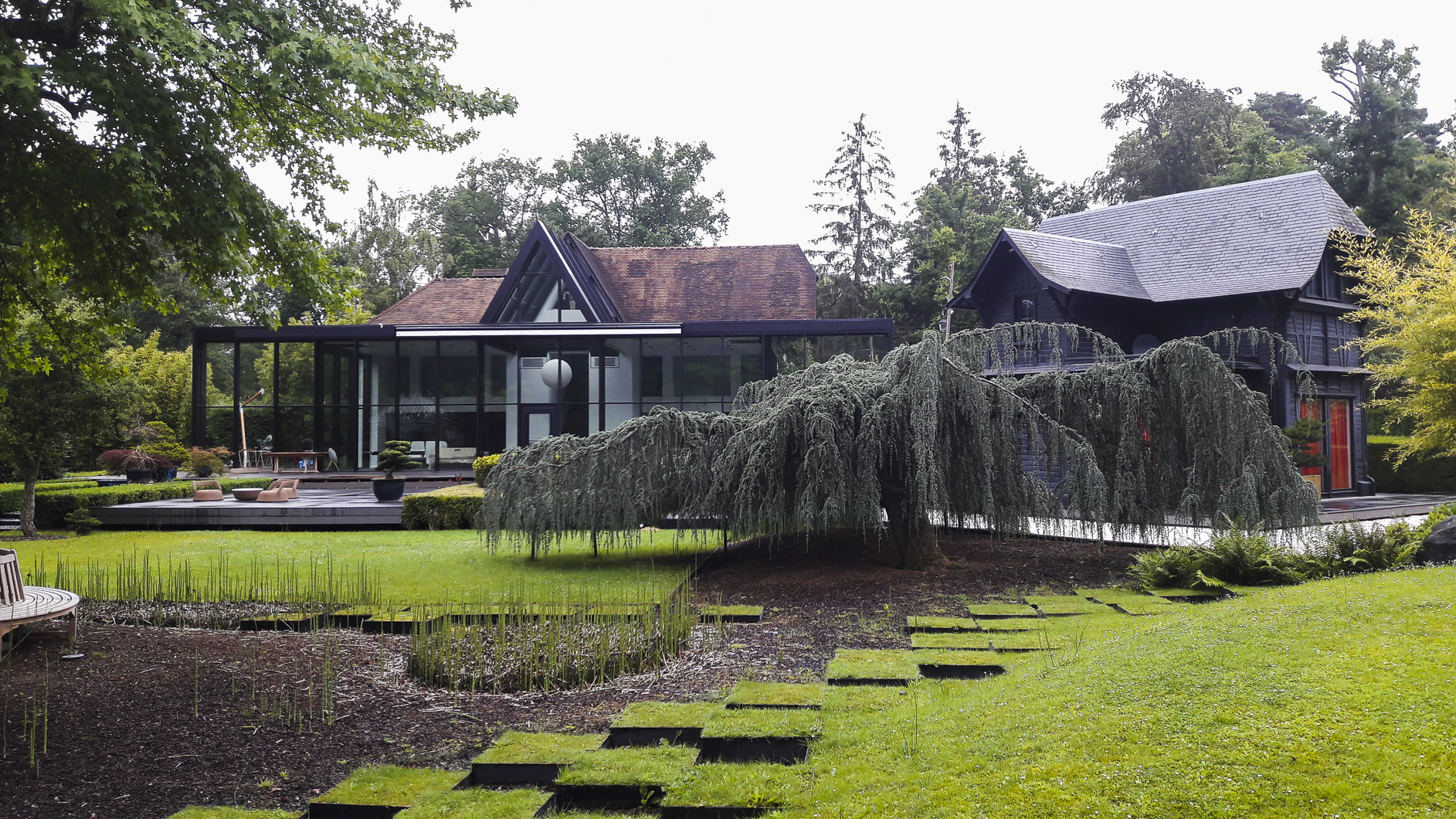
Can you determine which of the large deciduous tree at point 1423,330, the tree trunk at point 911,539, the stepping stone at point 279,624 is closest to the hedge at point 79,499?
the stepping stone at point 279,624

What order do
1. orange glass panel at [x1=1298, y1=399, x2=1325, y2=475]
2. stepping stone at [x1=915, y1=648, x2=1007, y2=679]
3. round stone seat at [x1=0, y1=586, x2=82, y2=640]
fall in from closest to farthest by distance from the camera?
stepping stone at [x1=915, y1=648, x2=1007, y2=679], round stone seat at [x1=0, y1=586, x2=82, y2=640], orange glass panel at [x1=1298, y1=399, x2=1325, y2=475]

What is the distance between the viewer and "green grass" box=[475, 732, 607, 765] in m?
3.81

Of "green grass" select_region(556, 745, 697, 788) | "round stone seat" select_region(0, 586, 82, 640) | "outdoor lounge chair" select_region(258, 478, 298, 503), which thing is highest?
"outdoor lounge chair" select_region(258, 478, 298, 503)

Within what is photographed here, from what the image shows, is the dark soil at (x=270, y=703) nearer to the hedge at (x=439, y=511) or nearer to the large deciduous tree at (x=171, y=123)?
the large deciduous tree at (x=171, y=123)

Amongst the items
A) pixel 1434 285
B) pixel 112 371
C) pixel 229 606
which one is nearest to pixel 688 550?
pixel 229 606

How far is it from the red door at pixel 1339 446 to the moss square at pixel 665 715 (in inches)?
835

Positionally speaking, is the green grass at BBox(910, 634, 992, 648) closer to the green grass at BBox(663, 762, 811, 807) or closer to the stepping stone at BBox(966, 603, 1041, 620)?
the stepping stone at BBox(966, 603, 1041, 620)

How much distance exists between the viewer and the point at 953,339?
975 cm

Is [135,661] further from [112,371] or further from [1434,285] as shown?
[1434,285]

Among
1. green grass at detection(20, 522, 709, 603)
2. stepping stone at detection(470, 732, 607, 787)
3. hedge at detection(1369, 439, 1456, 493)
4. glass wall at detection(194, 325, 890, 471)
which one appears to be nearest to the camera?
stepping stone at detection(470, 732, 607, 787)

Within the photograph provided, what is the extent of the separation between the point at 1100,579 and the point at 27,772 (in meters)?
8.69

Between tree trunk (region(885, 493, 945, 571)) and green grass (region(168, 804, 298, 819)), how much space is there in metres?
7.16

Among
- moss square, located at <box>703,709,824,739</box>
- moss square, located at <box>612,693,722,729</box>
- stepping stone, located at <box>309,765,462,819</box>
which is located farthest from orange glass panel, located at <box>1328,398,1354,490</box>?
stepping stone, located at <box>309,765,462,819</box>

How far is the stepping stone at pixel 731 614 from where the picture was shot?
24.1 feet
